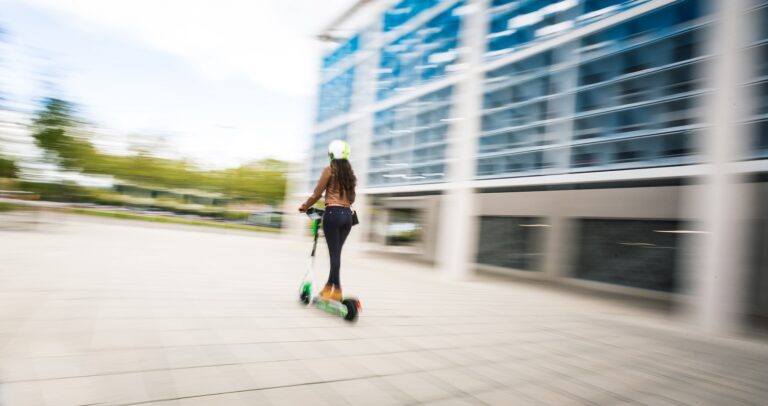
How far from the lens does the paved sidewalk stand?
2432mm

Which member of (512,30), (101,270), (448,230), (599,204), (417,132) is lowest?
(101,270)

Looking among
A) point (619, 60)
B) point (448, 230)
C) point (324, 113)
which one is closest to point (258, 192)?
point (324, 113)

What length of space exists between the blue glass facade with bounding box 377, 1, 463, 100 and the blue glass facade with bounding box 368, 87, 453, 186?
69 centimetres

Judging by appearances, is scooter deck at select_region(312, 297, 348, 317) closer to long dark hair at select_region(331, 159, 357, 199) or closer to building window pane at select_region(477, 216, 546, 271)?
long dark hair at select_region(331, 159, 357, 199)

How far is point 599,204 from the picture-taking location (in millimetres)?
12727

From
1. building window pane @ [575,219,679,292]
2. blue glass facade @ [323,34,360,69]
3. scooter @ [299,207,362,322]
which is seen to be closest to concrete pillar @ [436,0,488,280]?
building window pane @ [575,219,679,292]

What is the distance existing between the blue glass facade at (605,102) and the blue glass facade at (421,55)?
1882mm

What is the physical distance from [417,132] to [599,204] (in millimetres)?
6159

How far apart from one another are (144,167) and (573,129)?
37207mm

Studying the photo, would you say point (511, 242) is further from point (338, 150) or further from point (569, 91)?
point (338, 150)

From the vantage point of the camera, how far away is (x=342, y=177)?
4438 mm

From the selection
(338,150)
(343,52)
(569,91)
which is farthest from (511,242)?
(338,150)

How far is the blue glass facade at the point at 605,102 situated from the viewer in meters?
7.38

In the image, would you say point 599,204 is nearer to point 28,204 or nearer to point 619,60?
point 619,60
